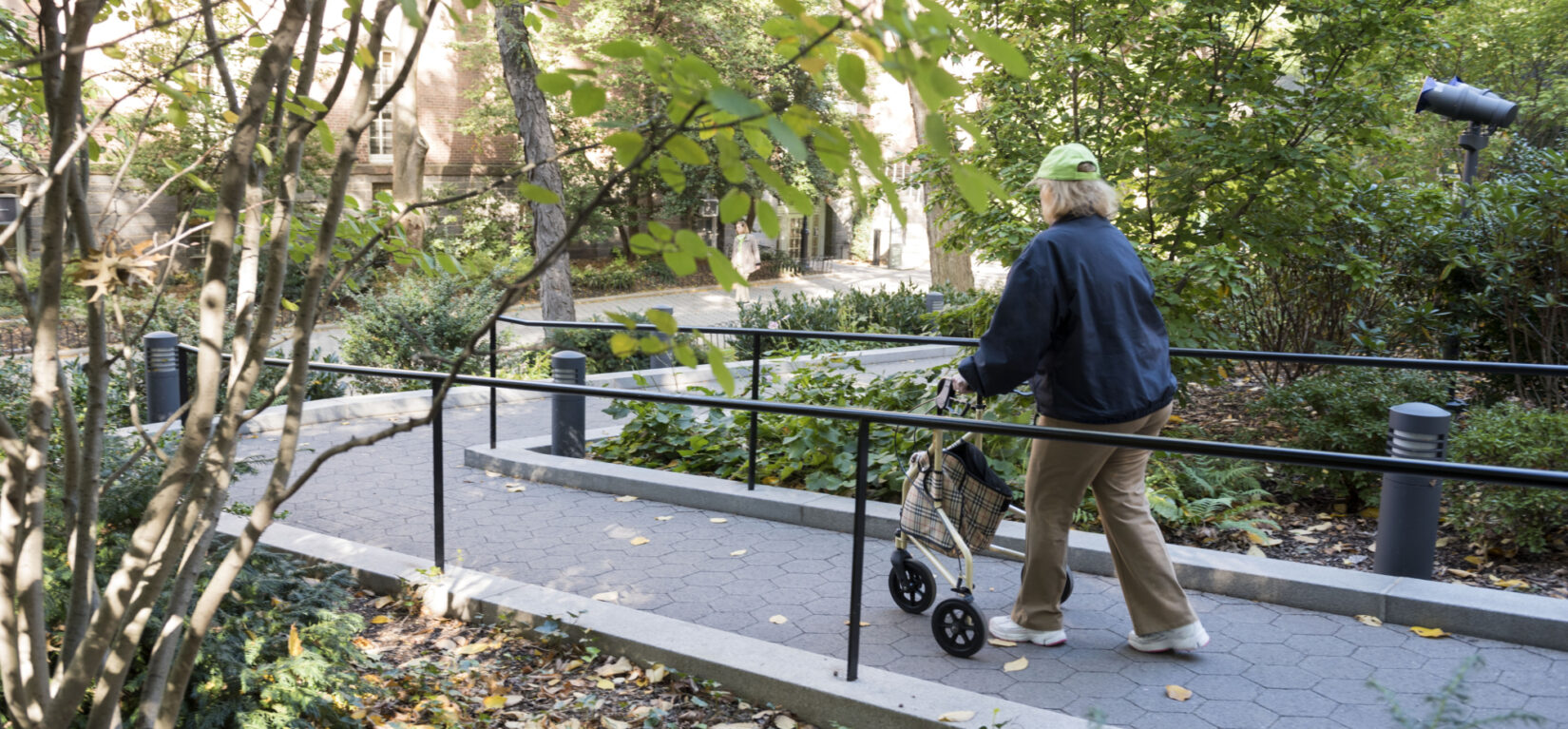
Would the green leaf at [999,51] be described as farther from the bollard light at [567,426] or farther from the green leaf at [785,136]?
the bollard light at [567,426]

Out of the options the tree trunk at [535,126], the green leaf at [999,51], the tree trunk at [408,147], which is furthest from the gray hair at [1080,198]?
the tree trunk at [408,147]

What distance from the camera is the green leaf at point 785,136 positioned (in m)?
1.46

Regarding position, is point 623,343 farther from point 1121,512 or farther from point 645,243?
point 1121,512

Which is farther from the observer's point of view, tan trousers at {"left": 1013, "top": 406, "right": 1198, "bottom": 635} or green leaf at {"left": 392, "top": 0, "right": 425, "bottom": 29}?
tan trousers at {"left": 1013, "top": 406, "right": 1198, "bottom": 635}

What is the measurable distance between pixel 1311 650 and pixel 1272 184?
4414mm

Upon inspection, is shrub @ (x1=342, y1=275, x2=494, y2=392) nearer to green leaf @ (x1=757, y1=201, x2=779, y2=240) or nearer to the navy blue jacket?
the navy blue jacket

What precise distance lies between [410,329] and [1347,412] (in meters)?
8.53

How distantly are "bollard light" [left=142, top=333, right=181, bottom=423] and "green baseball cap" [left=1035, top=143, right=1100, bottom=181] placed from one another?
266 inches

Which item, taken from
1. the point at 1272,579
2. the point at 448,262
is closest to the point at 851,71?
the point at 448,262

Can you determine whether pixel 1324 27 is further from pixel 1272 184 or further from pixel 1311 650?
pixel 1311 650

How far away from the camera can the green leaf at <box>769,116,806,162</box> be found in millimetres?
1458

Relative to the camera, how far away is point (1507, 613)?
3988 millimetres

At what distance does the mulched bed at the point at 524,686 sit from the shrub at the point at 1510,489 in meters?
3.41

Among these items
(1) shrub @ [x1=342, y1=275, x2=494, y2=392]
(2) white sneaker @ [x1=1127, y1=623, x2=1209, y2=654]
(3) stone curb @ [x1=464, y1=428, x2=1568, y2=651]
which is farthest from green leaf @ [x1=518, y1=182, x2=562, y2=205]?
(1) shrub @ [x1=342, y1=275, x2=494, y2=392]
